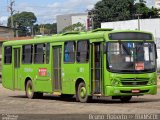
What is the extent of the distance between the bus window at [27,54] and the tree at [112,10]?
59.2 meters

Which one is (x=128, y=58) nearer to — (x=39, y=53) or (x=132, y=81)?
(x=132, y=81)

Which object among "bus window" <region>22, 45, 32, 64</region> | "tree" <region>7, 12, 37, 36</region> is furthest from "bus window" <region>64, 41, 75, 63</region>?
"tree" <region>7, 12, 37, 36</region>

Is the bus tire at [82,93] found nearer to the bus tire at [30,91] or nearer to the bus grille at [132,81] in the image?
the bus grille at [132,81]

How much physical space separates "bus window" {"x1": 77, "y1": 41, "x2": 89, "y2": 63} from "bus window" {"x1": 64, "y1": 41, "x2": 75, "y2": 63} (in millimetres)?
407

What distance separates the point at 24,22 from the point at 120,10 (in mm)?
75646

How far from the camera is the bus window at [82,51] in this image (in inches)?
855

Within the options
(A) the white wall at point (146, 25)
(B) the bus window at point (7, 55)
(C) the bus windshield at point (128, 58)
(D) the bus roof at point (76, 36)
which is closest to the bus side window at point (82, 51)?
(D) the bus roof at point (76, 36)

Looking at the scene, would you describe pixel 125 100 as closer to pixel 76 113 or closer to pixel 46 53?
pixel 46 53

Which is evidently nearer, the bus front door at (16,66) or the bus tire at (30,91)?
the bus tire at (30,91)

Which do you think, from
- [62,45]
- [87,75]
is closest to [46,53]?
[62,45]

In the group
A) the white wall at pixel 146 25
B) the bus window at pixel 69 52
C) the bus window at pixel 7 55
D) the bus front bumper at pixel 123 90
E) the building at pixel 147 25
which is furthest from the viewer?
the white wall at pixel 146 25

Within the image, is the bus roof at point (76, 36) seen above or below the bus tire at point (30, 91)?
above

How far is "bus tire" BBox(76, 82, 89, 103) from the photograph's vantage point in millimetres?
21766

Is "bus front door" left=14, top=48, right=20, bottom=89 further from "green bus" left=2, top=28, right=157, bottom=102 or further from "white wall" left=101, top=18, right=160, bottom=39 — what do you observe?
"white wall" left=101, top=18, right=160, bottom=39
